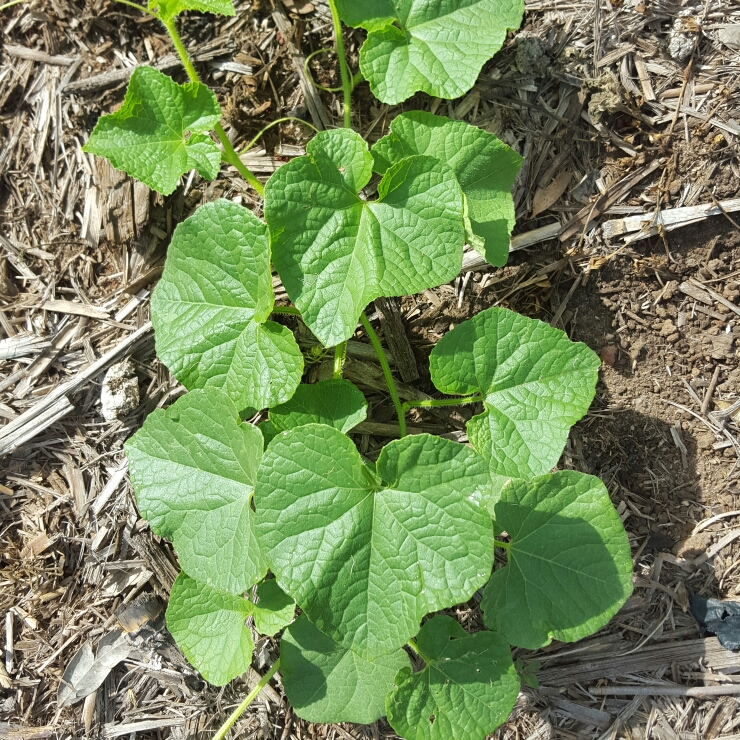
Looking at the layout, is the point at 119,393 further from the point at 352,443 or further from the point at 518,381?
the point at 518,381

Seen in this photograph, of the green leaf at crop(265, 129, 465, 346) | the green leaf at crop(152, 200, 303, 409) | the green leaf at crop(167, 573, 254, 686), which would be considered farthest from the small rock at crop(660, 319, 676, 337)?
the green leaf at crop(167, 573, 254, 686)

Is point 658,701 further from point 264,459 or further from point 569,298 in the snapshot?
point 264,459

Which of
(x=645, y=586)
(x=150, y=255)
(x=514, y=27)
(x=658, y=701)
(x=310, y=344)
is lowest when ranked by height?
(x=658, y=701)

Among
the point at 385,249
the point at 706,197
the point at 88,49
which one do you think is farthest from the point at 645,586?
the point at 88,49

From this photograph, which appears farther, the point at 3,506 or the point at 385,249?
the point at 3,506

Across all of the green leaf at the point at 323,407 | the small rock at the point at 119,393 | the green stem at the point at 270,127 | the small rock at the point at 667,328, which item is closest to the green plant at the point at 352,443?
the green leaf at the point at 323,407

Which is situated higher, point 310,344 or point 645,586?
point 310,344

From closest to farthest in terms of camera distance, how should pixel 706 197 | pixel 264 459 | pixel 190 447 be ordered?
pixel 264 459 < pixel 190 447 < pixel 706 197
